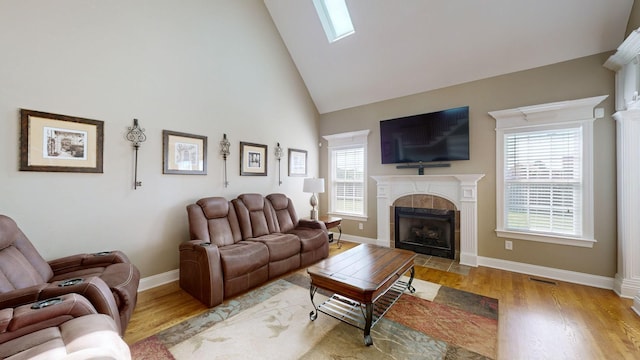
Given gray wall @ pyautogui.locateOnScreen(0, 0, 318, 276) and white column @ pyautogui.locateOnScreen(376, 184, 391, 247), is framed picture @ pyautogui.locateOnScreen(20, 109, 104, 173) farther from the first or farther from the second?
white column @ pyautogui.locateOnScreen(376, 184, 391, 247)

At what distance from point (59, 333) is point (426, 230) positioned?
4479mm

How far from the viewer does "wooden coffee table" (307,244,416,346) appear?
200 cm

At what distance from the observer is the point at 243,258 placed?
9.32ft

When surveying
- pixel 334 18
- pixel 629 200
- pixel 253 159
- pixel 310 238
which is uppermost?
pixel 334 18

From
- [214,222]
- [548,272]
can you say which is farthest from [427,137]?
[214,222]

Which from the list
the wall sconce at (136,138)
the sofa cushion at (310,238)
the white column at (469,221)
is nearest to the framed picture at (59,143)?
the wall sconce at (136,138)

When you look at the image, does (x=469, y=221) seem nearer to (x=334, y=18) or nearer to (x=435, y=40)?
(x=435, y=40)

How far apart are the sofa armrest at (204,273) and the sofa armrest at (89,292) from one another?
0.88 meters

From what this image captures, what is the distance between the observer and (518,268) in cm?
353

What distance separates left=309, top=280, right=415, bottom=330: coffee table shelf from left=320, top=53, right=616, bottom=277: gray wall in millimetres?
2063

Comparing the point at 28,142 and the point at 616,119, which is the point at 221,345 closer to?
the point at 28,142

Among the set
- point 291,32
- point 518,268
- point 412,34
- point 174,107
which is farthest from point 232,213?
point 518,268

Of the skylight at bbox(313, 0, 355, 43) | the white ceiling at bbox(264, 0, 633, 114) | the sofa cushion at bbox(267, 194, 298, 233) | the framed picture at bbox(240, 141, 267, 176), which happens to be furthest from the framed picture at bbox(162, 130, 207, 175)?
the skylight at bbox(313, 0, 355, 43)

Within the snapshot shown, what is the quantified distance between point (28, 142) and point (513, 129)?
219 inches
